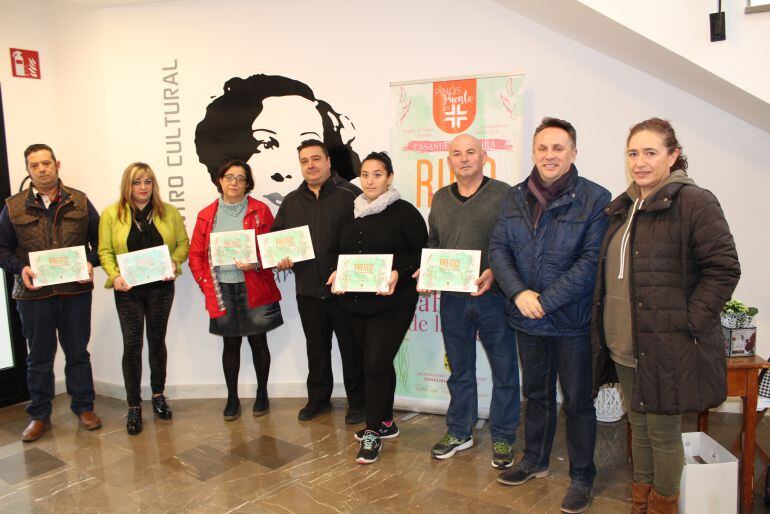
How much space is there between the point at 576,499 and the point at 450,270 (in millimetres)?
1220

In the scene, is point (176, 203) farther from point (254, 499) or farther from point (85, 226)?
point (254, 499)

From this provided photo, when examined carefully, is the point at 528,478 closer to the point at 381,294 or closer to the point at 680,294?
the point at 381,294

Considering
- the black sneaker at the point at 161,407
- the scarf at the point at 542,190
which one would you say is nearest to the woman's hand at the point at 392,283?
the scarf at the point at 542,190

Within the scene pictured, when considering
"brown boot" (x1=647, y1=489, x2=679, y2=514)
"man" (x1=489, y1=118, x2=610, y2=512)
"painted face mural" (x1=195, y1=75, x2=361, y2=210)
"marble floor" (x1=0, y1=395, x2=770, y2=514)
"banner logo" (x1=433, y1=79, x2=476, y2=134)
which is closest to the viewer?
"brown boot" (x1=647, y1=489, x2=679, y2=514)

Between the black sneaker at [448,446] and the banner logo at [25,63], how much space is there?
13.4 ft

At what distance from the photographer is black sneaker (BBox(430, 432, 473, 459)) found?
3227 mm

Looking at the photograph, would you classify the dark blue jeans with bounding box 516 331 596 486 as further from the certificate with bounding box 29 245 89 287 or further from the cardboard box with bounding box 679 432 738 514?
the certificate with bounding box 29 245 89 287

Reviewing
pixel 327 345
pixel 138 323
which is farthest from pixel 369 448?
pixel 138 323

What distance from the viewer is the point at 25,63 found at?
14.5 ft

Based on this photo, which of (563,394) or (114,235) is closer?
(563,394)

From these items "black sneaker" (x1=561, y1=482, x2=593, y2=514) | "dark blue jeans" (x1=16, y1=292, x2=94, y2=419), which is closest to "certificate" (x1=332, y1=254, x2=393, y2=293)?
"black sneaker" (x1=561, y1=482, x2=593, y2=514)

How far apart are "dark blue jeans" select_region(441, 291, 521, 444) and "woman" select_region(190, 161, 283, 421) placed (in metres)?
1.33

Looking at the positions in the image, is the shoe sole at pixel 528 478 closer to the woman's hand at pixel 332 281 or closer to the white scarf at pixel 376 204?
the woman's hand at pixel 332 281

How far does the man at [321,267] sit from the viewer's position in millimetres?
3590
